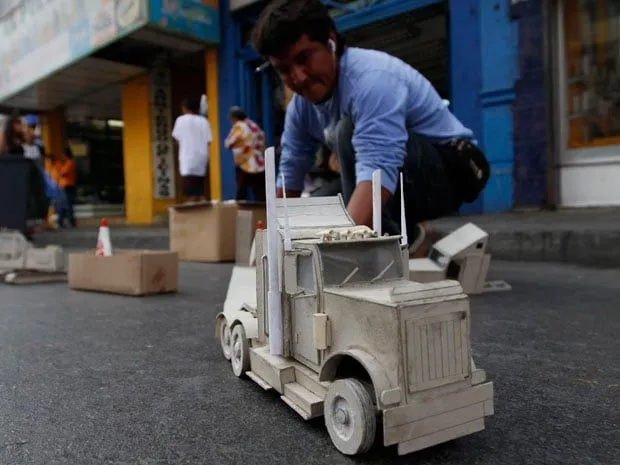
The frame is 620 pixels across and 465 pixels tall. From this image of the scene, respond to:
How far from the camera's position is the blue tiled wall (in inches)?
200

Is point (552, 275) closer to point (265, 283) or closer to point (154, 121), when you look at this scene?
point (265, 283)

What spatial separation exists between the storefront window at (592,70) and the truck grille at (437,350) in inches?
194

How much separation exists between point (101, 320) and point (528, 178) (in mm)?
4303

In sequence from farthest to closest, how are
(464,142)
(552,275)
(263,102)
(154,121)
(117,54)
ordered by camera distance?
1. (154,121)
2. (117,54)
3. (263,102)
4. (552,275)
5. (464,142)

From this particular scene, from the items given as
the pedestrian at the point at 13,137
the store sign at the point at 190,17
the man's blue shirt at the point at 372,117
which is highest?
the store sign at the point at 190,17

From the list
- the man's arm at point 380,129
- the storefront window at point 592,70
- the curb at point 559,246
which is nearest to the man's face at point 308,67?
the man's arm at point 380,129

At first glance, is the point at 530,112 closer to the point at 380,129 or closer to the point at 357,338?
the point at 380,129

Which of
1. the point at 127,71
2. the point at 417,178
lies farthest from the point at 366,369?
the point at 127,71

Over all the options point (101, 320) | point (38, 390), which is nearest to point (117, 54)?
point (101, 320)

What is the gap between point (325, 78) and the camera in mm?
2119

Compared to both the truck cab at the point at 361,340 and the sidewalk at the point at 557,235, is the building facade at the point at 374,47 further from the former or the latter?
the truck cab at the point at 361,340

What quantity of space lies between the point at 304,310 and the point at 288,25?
47.5 inches

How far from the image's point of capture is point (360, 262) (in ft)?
3.61

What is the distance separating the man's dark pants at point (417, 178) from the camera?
2396 millimetres
